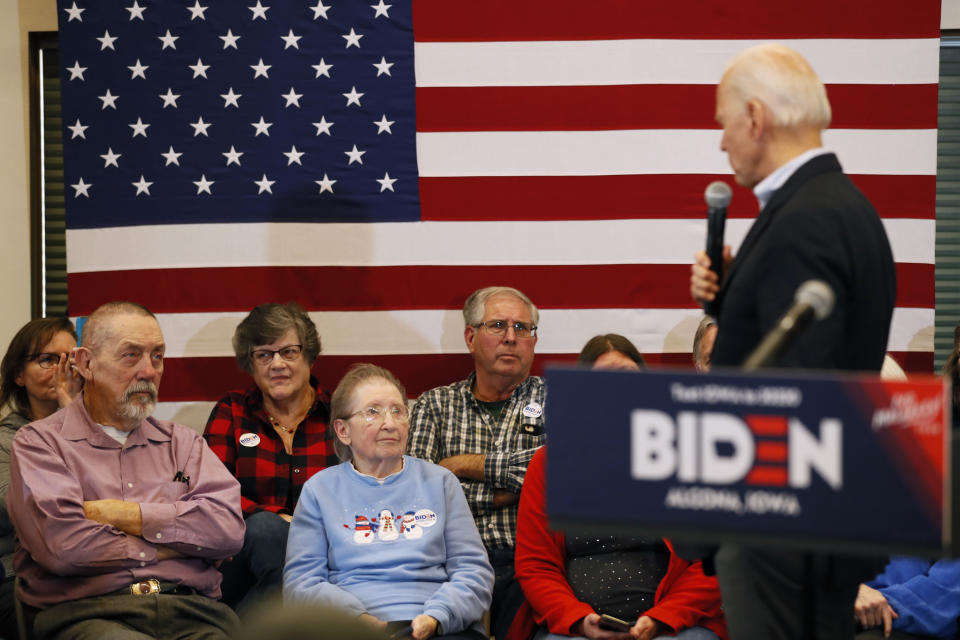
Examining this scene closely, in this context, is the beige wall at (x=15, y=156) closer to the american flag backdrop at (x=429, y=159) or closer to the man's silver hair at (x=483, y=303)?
the american flag backdrop at (x=429, y=159)

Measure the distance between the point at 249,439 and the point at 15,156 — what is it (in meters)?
1.83

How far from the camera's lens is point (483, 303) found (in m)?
3.93

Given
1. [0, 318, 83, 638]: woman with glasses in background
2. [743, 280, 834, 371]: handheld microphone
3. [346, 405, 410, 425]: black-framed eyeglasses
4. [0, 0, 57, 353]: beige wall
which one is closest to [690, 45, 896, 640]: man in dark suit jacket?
[743, 280, 834, 371]: handheld microphone

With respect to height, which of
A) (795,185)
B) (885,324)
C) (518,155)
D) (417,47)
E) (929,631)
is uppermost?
(417,47)

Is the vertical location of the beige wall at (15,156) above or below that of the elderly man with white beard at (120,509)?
above

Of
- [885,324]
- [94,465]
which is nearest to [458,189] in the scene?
[94,465]

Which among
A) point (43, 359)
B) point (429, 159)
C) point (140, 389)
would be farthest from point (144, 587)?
point (429, 159)

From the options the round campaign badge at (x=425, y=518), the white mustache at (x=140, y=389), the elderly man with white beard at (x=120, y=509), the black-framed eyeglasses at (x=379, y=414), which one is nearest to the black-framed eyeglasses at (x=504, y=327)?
the black-framed eyeglasses at (x=379, y=414)

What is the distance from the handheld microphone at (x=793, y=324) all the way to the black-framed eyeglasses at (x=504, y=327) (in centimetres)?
240

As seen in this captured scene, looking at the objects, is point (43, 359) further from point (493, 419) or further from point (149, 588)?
point (493, 419)

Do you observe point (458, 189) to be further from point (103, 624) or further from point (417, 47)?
point (103, 624)

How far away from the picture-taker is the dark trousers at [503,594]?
3.28 metres

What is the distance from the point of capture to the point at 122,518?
285 centimetres

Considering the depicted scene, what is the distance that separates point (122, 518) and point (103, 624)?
0.29 metres
